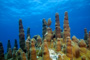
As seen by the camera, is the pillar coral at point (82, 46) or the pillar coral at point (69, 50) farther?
the pillar coral at point (82, 46)

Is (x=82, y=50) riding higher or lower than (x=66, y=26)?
lower

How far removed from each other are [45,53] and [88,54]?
14.9 feet

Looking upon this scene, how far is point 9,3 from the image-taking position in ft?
146

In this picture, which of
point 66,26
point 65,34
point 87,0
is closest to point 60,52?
point 65,34

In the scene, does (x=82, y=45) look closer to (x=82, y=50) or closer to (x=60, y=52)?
(x=82, y=50)

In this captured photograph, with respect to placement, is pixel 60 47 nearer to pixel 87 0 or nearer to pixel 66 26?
pixel 66 26

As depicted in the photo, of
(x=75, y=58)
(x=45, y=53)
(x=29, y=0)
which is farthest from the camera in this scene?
(x=29, y=0)

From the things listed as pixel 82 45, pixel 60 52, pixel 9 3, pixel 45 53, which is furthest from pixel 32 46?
pixel 9 3

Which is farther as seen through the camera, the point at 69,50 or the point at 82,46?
the point at 82,46

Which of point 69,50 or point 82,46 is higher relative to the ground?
point 82,46

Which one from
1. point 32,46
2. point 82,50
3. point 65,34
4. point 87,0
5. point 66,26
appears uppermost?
point 87,0

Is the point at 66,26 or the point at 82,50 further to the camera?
the point at 66,26

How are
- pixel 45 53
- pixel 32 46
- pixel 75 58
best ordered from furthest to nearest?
pixel 75 58, pixel 32 46, pixel 45 53

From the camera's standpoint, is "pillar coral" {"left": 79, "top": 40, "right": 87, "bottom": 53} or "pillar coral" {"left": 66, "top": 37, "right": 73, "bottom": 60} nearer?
"pillar coral" {"left": 66, "top": 37, "right": 73, "bottom": 60}
